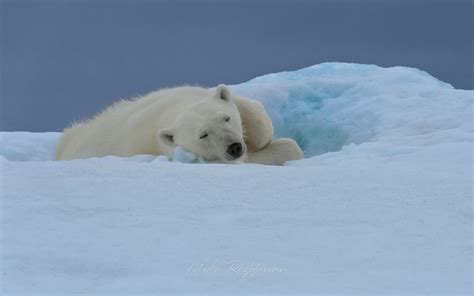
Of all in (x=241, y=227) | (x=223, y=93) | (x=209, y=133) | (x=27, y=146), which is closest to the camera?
(x=241, y=227)

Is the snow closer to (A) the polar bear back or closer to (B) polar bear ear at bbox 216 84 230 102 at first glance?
(A) the polar bear back

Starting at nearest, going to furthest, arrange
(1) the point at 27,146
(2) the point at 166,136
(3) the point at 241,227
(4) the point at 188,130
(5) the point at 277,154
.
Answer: (3) the point at 241,227
(4) the point at 188,130
(2) the point at 166,136
(5) the point at 277,154
(1) the point at 27,146

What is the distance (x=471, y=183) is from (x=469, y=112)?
352 cm

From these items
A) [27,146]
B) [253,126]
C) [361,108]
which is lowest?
[27,146]

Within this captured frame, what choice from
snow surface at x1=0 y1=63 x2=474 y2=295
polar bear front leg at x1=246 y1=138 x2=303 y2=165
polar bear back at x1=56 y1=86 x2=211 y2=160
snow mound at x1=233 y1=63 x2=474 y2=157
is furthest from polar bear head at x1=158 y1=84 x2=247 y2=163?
snow mound at x1=233 y1=63 x2=474 y2=157

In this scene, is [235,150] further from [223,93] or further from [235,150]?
[223,93]

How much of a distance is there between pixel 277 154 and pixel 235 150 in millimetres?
1287

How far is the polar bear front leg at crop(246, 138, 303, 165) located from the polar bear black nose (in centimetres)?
112

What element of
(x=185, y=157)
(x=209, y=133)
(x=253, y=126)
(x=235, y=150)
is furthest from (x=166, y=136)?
(x=253, y=126)

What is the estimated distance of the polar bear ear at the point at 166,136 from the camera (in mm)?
6910

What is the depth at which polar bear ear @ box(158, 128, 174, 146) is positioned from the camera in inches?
272

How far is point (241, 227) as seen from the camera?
361 centimetres

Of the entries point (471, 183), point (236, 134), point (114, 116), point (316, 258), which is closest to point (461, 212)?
point (471, 183)

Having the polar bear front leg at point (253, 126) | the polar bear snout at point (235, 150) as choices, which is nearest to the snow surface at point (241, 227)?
the polar bear snout at point (235, 150)
